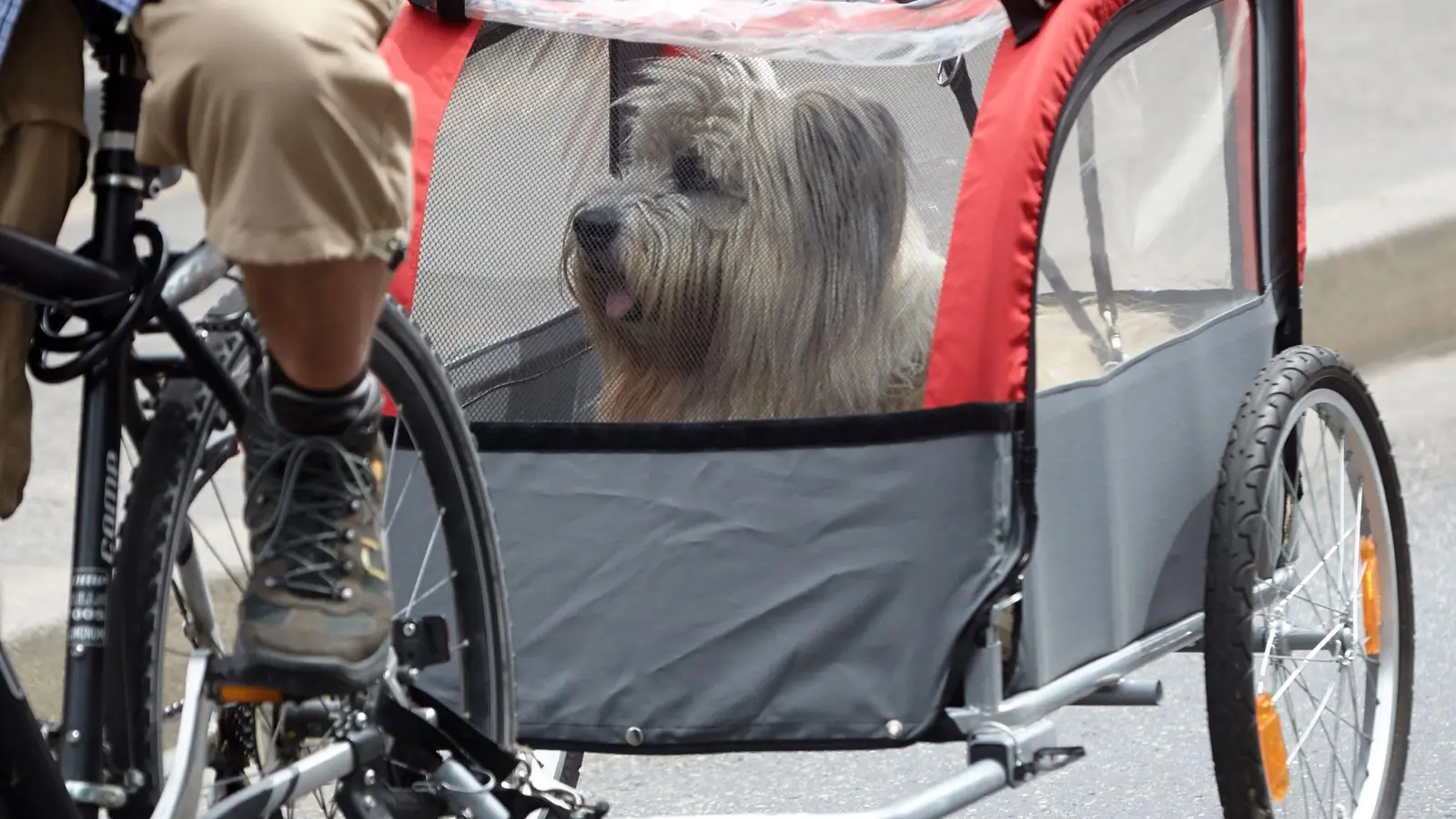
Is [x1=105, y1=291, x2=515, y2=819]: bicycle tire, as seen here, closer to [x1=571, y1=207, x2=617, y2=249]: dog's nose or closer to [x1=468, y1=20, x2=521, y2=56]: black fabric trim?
[x1=571, y1=207, x2=617, y2=249]: dog's nose

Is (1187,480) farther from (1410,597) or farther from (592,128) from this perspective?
(592,128)

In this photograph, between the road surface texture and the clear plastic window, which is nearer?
the clear plastic window

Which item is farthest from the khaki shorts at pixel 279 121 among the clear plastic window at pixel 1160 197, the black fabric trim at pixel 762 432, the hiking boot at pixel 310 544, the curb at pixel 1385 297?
the curb at pixel 1385 297

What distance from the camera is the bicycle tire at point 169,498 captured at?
190 cm

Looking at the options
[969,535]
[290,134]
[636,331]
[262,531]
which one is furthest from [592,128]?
[290,134]

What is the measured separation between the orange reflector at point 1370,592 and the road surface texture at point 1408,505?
1.52ft

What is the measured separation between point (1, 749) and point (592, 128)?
52.8 inches

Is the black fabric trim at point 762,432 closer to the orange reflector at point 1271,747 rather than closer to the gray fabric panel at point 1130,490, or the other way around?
the gray fabric panel at point 1130,490

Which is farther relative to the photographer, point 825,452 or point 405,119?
point 825,452

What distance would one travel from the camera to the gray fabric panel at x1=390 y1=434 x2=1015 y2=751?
243cm

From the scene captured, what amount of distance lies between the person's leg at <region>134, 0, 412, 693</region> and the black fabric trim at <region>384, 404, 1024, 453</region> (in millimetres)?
536

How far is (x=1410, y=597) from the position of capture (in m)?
3.16

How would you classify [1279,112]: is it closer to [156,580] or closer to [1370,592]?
[1370,592]

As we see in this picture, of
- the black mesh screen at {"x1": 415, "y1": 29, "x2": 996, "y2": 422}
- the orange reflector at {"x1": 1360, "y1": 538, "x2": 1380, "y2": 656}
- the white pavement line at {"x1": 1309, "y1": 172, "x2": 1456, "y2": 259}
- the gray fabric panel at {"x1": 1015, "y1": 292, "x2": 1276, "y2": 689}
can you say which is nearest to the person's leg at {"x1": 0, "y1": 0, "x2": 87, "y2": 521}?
the black mesh screen at {"x1": 415, "y1": 29, "x2": 996, "y2": 422}
